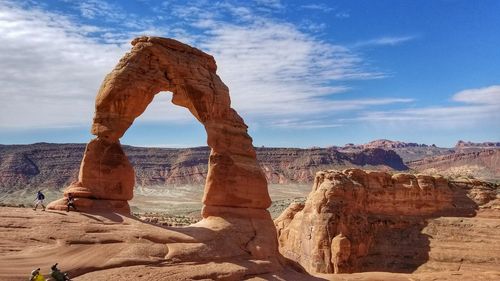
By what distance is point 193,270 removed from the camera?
18.4 m

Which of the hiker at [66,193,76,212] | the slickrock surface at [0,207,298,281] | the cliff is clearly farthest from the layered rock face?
the cliff

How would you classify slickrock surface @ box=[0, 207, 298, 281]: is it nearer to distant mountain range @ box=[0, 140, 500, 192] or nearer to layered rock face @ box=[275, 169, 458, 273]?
layered rock face @ box=[275, 169, 458, 273]

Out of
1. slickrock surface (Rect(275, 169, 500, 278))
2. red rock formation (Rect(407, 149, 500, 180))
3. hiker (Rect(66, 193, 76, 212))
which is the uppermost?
red rock formation (Rect(407, 149, 500, 180))

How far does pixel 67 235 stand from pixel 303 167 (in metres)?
141

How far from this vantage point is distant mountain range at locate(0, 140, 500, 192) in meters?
126

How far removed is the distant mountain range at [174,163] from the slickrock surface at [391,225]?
9716cm

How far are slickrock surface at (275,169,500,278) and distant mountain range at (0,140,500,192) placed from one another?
9716cm

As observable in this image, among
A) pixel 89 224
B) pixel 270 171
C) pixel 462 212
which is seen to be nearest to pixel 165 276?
pixel 89 224

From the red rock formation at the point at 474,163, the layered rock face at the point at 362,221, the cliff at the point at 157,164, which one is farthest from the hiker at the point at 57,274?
the red rock formation at the point at 474,163

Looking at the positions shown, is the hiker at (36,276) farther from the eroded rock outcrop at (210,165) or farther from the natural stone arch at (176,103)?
the natural stone arch at (176,103)

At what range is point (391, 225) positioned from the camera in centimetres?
4088

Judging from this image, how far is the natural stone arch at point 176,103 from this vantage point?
802 inches

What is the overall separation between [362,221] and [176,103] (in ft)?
72.7

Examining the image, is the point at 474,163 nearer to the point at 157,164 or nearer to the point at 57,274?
the point at 157,164
